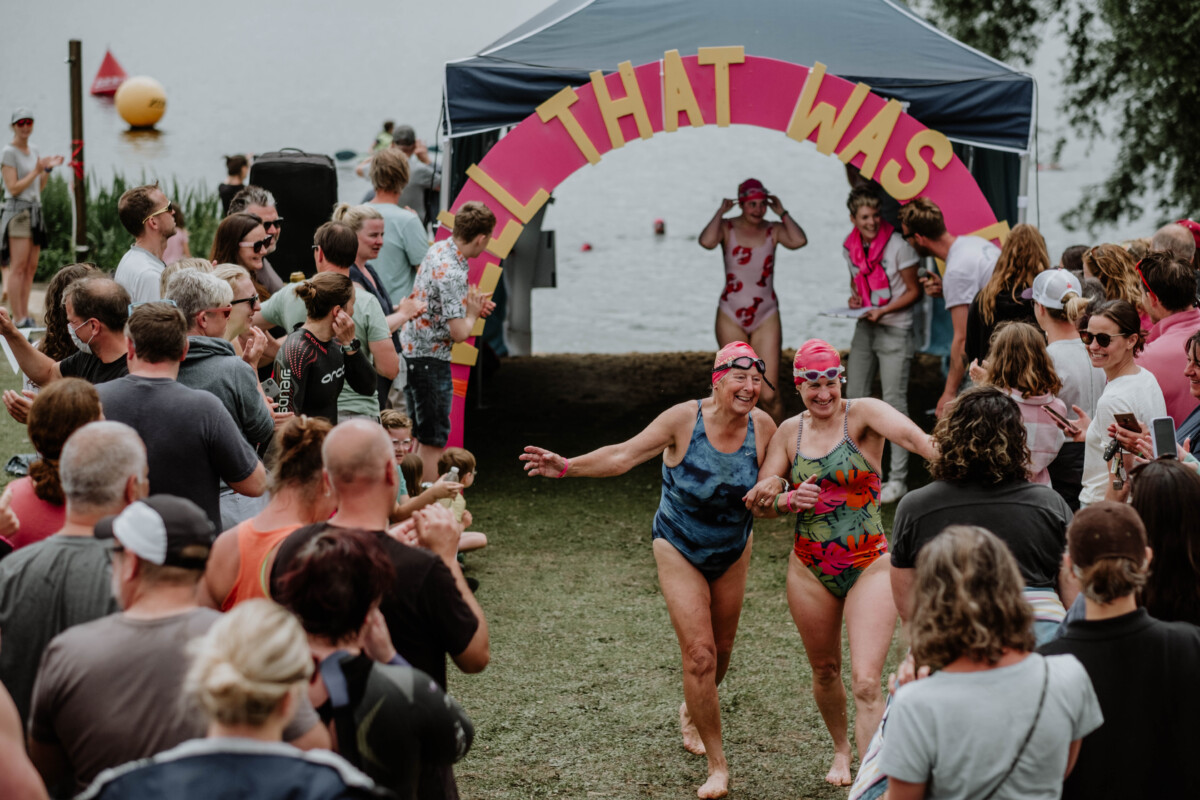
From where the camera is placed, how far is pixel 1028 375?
4273mm

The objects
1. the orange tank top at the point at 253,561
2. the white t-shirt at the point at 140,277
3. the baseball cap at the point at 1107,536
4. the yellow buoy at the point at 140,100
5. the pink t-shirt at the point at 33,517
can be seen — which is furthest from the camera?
the yellow buoy at the point at 140,100

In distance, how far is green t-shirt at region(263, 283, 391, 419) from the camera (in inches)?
208

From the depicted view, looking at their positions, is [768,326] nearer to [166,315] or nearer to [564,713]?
[564,713]

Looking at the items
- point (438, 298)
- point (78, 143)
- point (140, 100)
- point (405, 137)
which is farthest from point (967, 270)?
point (140, 100)

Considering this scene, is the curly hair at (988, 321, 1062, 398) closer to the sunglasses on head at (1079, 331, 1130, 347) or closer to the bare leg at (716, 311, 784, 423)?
the sunglasses on head at (1079, 331, 1130, 347)

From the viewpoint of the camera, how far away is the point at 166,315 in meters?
3.66

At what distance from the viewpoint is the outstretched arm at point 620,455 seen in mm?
4305

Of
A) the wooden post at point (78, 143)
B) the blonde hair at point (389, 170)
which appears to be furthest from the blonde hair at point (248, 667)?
the wooden post at point (78, 143)

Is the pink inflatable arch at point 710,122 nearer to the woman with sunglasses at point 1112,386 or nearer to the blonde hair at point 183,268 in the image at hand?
the blonde hair at point 183,268

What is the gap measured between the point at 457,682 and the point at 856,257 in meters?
4.12

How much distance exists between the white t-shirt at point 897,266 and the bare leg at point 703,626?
3579 millimetres

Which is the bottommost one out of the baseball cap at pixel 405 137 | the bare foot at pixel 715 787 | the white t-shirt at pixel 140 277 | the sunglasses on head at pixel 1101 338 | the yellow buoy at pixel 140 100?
the bare foot at pixel 715 787

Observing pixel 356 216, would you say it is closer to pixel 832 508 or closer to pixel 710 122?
pixel 710 122

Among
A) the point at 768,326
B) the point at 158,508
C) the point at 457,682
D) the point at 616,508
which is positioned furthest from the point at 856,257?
the point at 158,508
